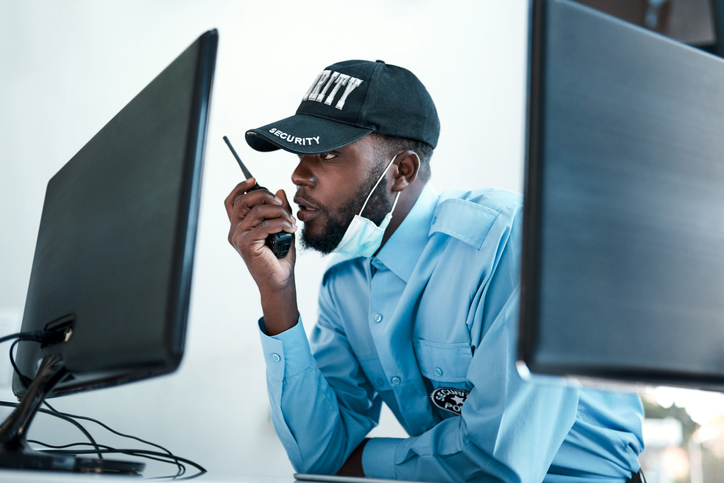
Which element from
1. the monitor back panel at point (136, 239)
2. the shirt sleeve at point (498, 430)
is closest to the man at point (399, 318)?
the shirt sleeve at point (498, 430)

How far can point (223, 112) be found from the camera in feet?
5.21

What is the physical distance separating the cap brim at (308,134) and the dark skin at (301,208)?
0.06m

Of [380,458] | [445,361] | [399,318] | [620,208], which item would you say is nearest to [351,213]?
[399,318]

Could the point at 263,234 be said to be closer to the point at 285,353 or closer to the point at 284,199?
the point at 284,199

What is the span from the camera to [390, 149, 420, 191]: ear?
129cm

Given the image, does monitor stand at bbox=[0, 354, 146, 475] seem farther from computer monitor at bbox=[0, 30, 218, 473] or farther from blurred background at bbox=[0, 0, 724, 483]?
blurred background at bbox=[0, 0, 724, 483]

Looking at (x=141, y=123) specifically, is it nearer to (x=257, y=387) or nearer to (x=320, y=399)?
(x=320, y=399)

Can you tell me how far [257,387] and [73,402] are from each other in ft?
1.53

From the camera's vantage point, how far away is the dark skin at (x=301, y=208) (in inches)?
42.8

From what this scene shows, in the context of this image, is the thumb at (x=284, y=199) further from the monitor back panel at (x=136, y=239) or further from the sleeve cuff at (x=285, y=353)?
the monitor back panel at (x=136, y=239)

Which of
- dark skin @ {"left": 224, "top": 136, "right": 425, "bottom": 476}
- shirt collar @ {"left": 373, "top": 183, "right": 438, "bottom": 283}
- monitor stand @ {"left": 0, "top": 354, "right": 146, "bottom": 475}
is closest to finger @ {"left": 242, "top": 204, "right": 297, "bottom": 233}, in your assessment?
dark skin @ {"left": 224, "top": 136, "right": 425, "bottom": 476}

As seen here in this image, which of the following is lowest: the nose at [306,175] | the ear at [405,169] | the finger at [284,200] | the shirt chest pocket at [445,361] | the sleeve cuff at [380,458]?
the sleeve cuff at [380,458]

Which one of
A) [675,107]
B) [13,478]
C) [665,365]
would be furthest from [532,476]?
[13,478]

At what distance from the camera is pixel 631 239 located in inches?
17.2
